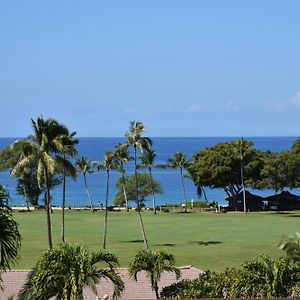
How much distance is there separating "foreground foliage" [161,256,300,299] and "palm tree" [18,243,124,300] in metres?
5.49

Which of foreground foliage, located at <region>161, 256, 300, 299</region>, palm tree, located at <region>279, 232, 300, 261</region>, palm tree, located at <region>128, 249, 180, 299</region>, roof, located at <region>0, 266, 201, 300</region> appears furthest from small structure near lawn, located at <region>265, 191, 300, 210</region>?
foreground foliage, located at <region>161, 256, 300, 299</region>

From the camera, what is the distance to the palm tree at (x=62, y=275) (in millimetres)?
20359

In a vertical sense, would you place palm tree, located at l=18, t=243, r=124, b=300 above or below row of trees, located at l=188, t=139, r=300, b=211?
below

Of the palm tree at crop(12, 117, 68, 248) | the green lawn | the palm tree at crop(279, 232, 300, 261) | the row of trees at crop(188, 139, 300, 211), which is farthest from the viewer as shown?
the row of trees at crop(188, 139, 300, 211)

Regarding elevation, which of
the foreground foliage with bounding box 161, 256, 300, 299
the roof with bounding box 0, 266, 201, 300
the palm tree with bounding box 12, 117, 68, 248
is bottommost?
the roof with bounding box 0, 266, 201, 300

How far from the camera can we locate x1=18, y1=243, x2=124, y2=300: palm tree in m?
20.4

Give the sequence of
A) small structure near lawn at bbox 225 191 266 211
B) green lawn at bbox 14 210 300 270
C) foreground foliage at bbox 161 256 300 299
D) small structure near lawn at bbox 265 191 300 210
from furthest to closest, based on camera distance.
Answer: small structure near lawn at bbox 225 191 266 211 → small structure near lawn at bbox 265 191 300 210 → green lawn at bbox 14 210 300 270 → foreground foliage at bbox 161 256 300 299

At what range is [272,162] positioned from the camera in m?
82.1

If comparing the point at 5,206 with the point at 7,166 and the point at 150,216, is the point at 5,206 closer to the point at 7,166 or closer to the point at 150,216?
the point at 150,216

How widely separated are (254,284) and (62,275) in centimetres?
777

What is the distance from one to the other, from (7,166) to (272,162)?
4673 centimetres

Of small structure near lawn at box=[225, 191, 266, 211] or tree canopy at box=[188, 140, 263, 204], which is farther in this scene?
small structure near lawn at box=[225, 191, 266, 211]

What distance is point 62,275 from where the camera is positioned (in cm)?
2067

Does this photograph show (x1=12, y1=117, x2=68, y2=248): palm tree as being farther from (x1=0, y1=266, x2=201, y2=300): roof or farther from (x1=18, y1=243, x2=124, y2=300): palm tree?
(x1=18, y1=243, x2=124, y2=300): palm tree
